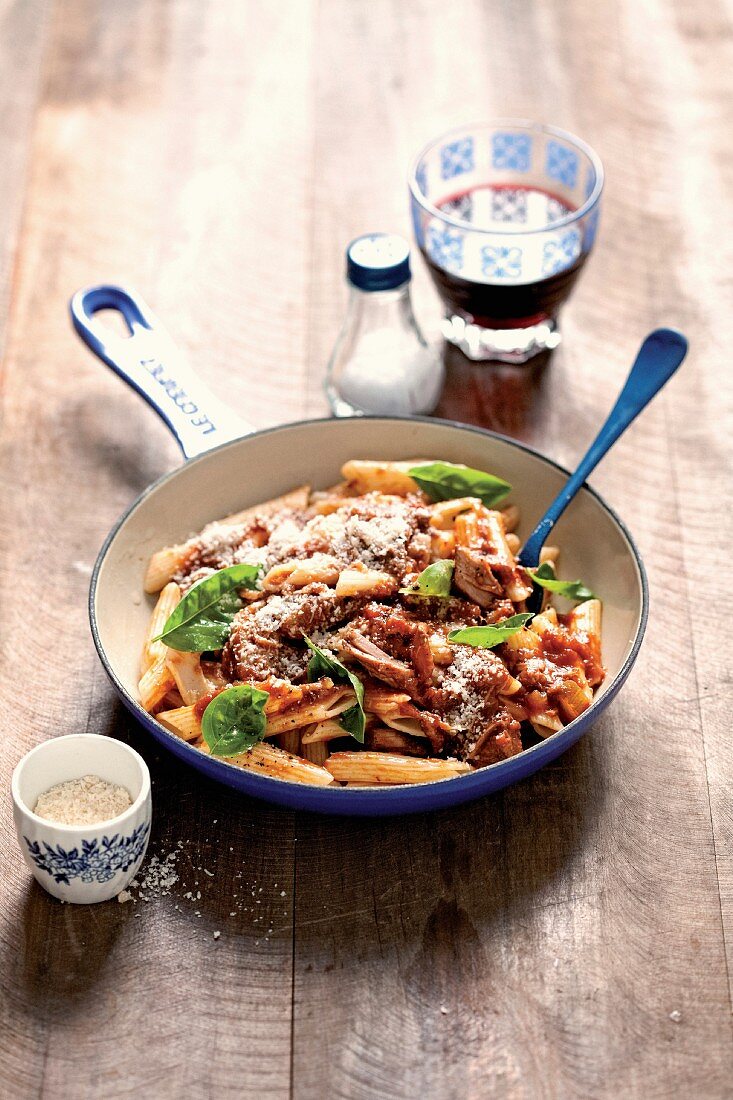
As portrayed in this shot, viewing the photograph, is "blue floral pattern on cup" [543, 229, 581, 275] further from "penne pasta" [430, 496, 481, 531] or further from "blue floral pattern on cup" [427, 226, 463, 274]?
"penne pasta" [430, 496, 481, 531]

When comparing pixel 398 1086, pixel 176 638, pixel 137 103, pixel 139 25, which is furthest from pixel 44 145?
pixel 398 1086

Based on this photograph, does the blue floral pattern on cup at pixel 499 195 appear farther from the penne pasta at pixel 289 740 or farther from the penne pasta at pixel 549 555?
the penne pasta at pixel 289 740

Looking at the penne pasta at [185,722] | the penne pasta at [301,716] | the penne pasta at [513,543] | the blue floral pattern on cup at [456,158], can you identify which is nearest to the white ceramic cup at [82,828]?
the penne pasta at [185,722]

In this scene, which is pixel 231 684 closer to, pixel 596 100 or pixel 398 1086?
pixel 398 1086

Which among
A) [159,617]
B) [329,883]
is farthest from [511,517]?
[329,883]

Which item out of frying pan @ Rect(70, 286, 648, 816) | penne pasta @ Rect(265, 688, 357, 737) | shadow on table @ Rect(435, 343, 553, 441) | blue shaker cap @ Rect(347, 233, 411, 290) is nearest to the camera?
penne pasta @ Rect(265, 688, 357, 737)

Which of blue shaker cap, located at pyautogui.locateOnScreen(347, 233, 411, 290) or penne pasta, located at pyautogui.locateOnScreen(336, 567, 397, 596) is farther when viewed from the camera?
blue shaker cap, located at pyautogui.locateOnScreen(347, 233, 411, 290)

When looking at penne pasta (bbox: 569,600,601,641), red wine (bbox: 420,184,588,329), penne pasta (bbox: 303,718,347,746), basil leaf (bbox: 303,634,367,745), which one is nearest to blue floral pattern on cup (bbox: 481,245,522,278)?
red wine (bbox: 420,184,588,329)
